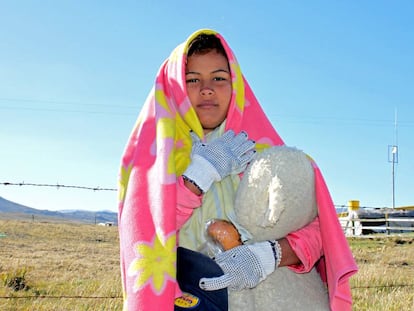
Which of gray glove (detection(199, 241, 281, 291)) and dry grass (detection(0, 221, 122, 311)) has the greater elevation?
gray glove (detection(199, 241, 281, 291))

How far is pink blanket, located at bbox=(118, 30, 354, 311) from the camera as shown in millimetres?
1999

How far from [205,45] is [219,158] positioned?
2.06 ft

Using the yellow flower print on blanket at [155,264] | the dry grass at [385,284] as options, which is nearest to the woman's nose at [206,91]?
the yellow flower print on blanket at [155,264]

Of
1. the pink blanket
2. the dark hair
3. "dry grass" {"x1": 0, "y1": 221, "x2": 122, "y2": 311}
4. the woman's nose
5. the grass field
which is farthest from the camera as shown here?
the grass field

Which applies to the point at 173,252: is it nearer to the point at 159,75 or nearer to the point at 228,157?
the point at 228,157

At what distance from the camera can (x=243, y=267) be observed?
190 centimetres

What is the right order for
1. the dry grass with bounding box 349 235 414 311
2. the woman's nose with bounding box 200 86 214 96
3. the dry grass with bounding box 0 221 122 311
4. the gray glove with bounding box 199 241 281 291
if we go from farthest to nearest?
the dry grass with bounding box 349 235 414 311, the dry grass with bounding box 0 221 122 311, the woman's nose with bounding box 200 86 214 96, the gray glove with bounding box 199 241 281 291

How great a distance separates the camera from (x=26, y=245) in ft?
47.6

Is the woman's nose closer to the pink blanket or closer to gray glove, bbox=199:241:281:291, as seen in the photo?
the pink blanket

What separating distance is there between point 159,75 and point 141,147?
0.40 metres

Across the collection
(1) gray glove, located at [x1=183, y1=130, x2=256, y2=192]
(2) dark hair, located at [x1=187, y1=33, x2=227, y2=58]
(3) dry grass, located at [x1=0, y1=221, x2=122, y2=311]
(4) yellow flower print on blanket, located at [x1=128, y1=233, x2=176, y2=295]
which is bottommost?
(3) dry grass, located at [x1=0, y1=221, x2=122, y2=311]

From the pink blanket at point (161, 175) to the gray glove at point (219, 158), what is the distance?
3.7 inches

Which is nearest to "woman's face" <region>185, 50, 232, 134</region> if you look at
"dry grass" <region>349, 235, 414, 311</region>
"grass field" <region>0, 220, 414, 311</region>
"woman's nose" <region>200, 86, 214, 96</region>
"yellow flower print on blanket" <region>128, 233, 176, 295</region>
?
"woman's nose" <region>200, 86, 214, 96</region>

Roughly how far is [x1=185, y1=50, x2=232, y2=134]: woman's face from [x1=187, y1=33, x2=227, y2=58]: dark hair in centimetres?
2
